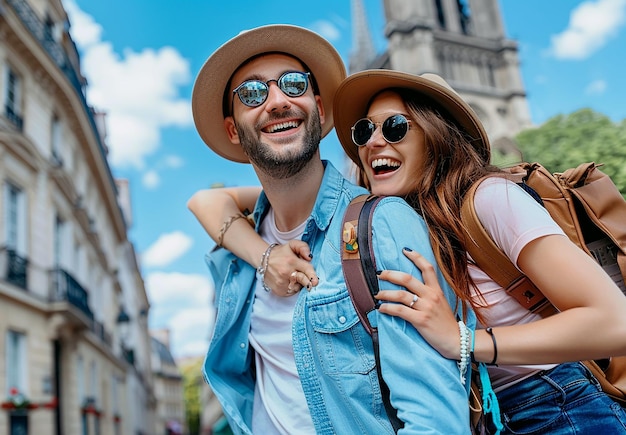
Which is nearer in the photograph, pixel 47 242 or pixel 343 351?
pixel 343 351

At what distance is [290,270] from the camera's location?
215 centimetres

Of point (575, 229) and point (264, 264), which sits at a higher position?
point (264, 264)

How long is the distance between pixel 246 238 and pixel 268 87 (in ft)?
2.10

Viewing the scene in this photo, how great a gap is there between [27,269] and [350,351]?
1355cm

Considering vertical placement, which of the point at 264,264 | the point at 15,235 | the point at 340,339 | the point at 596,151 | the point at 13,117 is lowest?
the point at 340,339

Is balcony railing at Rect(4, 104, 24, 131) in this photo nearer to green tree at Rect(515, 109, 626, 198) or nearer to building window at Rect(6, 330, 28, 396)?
building window at Rect(6, 330, 28, 396)

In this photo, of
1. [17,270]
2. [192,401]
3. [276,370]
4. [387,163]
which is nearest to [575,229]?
[387,163]

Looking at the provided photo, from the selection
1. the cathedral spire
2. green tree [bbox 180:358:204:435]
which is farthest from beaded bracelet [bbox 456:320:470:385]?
green tree [bbox 180:358:204:435]

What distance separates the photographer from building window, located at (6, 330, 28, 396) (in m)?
12.7

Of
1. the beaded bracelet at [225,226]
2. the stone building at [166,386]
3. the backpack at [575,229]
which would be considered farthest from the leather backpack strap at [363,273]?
the stone building at [166,386]

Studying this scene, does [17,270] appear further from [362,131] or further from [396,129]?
[396,129]

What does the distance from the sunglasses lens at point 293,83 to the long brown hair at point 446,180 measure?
382 mm

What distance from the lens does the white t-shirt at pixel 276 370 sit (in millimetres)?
2162

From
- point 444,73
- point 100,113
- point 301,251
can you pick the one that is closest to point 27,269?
point 301,251
